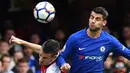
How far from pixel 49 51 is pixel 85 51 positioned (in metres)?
0.54

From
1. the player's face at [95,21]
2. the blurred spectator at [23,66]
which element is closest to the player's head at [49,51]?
the player's face at [95,21]

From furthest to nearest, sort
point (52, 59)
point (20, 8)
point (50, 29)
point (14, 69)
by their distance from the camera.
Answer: point (20, 8) → point (50, 29) → point (14, 69) → point (52, 59)

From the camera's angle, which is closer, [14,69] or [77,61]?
[77,61]

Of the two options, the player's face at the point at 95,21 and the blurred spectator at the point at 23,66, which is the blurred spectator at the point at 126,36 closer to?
the blurred spectator at the point at 23,66

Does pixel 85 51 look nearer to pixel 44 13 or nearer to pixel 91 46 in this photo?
pixel 91 46

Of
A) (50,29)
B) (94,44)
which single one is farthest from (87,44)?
(50,29)

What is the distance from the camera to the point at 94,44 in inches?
295

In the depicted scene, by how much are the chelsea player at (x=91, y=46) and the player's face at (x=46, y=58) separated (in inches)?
3.5

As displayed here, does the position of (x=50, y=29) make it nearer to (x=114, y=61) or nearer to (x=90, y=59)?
(x=114, y=61)

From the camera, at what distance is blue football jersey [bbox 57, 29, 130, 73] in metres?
7.39

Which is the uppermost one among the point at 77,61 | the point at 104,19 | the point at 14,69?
the point at 104,19

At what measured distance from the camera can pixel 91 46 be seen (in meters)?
7.48

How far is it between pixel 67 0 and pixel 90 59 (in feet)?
22.9

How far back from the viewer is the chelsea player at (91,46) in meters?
7.37
